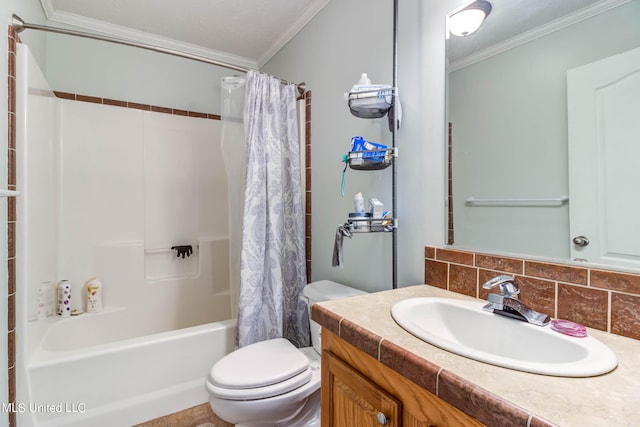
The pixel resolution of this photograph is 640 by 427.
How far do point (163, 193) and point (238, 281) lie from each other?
1060mm

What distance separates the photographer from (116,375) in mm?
1525

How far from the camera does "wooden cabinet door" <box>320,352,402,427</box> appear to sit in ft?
2.20

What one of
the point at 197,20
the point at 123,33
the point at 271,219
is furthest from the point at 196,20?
the point at 271,219

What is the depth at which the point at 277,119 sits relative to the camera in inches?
72.2

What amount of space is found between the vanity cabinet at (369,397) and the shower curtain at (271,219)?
0.91 meters

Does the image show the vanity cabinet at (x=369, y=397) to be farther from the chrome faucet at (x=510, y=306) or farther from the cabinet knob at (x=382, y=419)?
the chrome faucet at (x=510, y=306)

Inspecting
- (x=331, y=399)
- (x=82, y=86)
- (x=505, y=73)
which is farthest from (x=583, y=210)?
(x=82, y=86)

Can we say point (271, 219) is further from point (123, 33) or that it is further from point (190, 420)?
point (123, 33)

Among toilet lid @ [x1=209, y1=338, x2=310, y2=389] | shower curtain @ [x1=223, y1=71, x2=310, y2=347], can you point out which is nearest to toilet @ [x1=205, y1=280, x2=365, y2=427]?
toilet lid @ [x1=209, y1=338, x2=310, y2=389]

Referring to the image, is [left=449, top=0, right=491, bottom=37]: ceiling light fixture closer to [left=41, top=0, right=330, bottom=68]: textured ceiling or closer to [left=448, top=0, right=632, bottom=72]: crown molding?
[left=448, top=0, right=632, bottom=72]: crown molding

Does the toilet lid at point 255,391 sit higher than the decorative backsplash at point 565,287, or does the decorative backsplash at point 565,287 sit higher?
the decorative backsplash at point 565,287

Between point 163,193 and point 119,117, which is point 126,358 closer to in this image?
point 163,193

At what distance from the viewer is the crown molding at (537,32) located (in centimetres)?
81

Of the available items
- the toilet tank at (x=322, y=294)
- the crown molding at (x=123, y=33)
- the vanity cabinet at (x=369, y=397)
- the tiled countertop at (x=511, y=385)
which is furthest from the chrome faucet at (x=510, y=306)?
the crown molding at (x=123, y=33)
